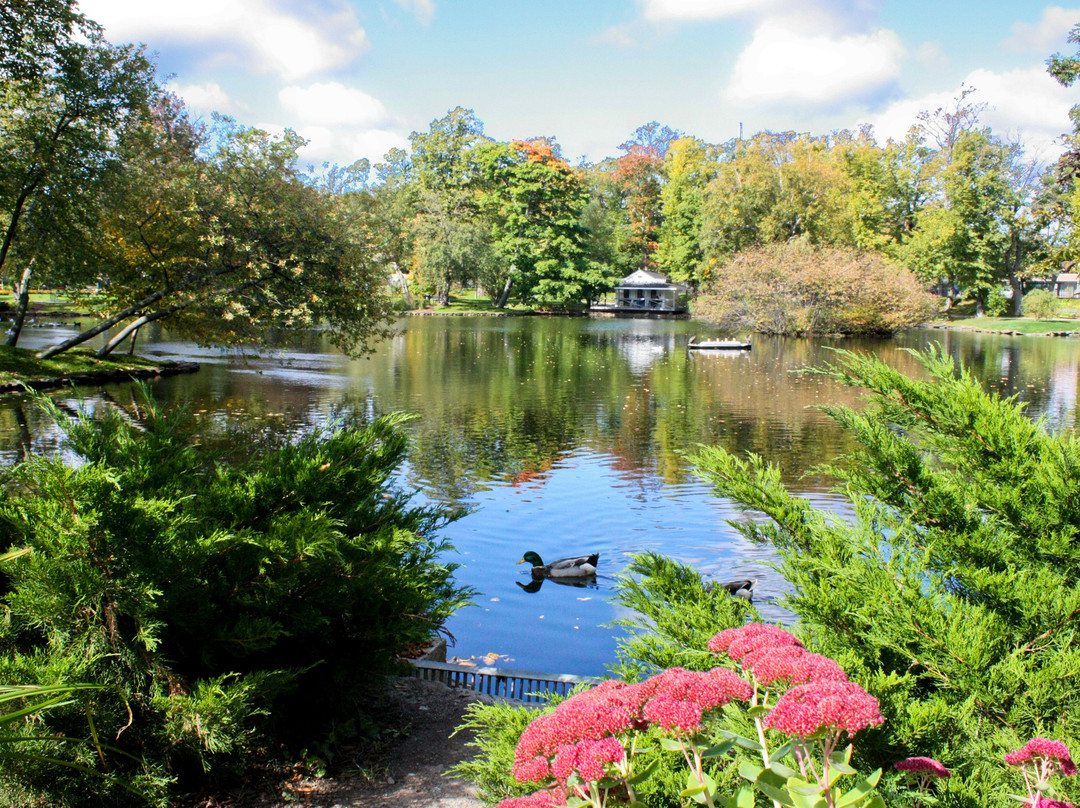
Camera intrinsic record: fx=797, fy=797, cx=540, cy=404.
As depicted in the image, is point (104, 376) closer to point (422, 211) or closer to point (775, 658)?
point (775, 658)

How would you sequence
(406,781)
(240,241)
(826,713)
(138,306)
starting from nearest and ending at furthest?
1. (826,713)
2. (406,781)
3. (240,241)
4. (138,306)

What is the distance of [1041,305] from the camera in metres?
56.9

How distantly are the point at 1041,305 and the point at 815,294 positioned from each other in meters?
24.2

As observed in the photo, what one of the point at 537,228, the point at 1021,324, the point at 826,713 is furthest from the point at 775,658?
the point at 537,228

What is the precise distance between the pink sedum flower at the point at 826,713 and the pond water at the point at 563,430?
4.08 ft

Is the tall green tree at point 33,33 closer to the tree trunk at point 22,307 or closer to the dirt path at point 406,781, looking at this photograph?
the tree trunk at point 22,307

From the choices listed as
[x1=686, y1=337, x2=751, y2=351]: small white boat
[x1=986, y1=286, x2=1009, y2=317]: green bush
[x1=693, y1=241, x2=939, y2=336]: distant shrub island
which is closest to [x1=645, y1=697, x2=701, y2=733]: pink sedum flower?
[x1=686, y1=337, x2=751, y2=351]: small white boat

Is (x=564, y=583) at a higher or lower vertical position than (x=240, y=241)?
lower

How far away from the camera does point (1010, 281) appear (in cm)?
6306

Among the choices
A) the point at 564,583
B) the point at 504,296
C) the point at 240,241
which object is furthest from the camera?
the point at 504,296

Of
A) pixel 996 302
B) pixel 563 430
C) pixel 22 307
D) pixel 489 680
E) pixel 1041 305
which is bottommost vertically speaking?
pixel 489 680

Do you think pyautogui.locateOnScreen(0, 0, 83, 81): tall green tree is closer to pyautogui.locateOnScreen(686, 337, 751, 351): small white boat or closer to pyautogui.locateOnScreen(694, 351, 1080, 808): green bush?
pyautogui.locateOnScreen(694, 351, 1080, 808): green bush

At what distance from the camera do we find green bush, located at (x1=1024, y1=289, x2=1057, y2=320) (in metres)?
56.9

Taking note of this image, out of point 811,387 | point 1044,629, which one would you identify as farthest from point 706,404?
point 1044,629
